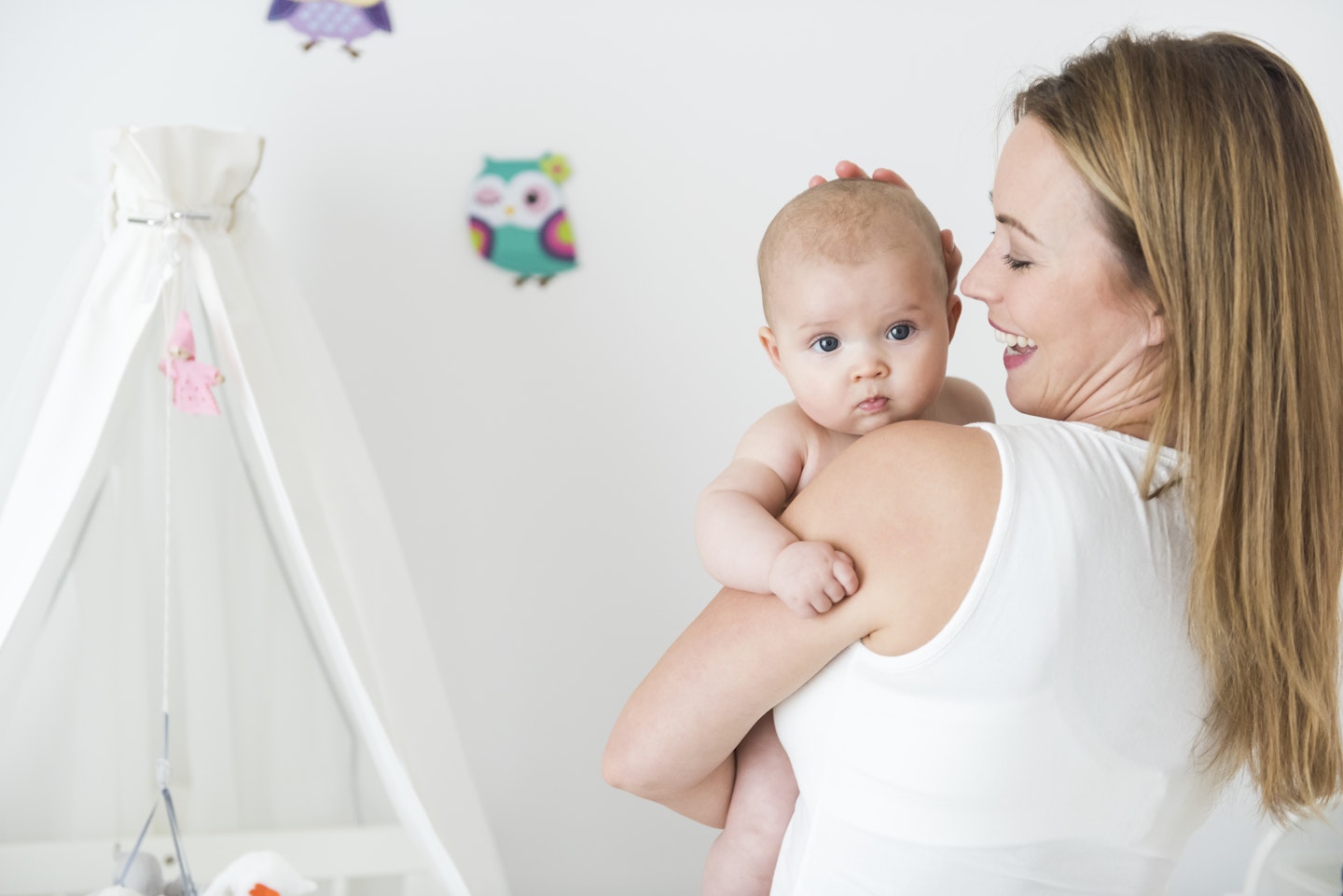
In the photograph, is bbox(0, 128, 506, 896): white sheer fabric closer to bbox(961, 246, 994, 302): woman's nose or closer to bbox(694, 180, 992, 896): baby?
bbox(694, 180, 992, 896): baby

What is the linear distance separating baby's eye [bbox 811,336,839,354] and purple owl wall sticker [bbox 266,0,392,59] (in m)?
1.51

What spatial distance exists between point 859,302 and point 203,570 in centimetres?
139

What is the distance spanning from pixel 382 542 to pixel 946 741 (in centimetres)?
113

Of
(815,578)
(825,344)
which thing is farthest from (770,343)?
(815,578)

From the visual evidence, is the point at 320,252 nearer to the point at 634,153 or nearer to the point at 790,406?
the point at 634,153

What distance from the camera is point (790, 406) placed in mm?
1246

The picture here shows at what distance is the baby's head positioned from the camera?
1121 millimetres

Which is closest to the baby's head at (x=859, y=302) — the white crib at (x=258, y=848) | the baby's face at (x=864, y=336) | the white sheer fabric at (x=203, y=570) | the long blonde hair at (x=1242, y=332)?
the baby's face at (x=864, y=336)

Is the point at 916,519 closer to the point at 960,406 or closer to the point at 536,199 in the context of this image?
the point at 960,406

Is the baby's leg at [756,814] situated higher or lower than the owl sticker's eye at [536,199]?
lower

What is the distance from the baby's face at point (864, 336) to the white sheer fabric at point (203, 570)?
868mm

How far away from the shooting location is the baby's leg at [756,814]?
113cm

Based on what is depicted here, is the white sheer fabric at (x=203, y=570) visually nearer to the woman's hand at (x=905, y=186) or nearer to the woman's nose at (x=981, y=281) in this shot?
the woman's hand at (x=905, y=186)

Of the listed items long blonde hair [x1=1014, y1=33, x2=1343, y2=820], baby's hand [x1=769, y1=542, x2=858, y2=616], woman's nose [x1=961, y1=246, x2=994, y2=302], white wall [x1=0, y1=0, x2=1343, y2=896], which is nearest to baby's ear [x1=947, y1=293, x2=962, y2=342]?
woman's nose [x1=961, y1=246, x2=994, y2=302]
